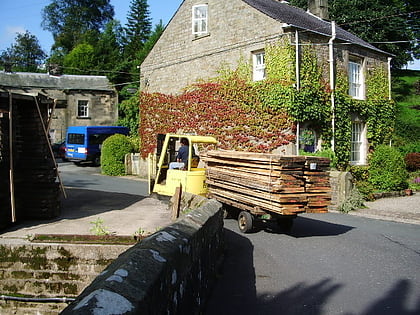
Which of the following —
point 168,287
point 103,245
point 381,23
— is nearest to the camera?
point 168,287

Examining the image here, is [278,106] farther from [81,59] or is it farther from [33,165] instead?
[81,59]

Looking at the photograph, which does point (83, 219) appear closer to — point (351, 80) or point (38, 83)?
point (351, 80)

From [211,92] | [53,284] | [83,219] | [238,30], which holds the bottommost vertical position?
[53,284]

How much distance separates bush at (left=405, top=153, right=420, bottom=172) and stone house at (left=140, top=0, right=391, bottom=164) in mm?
4932

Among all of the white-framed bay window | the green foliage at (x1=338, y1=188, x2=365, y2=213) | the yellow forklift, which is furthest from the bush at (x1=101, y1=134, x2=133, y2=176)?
the green foliage at (x1=338, y1=188, x2=365, y2=213)

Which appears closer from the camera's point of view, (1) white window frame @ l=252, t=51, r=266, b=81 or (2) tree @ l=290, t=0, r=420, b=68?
(1) white window frame @ l=252, t=51, r=266, b=81

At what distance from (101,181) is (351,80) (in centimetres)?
1288

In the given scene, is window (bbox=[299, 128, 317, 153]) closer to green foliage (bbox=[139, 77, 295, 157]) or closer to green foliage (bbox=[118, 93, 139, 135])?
green foliage (bbox=[139, 77, 295, 157])

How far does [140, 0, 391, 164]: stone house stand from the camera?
17516 mm

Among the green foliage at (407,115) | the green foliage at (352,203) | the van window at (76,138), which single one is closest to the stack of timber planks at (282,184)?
the green foliage at (352,203)

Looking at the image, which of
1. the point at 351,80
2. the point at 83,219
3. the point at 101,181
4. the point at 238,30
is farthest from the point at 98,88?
the point at 83,219

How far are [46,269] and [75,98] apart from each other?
3437 cm

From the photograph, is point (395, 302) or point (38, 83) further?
point (38, 83)

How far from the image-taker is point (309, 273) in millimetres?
6691
